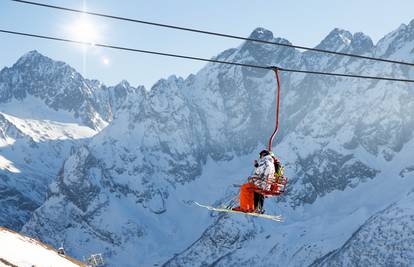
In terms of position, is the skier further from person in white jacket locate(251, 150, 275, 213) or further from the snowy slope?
the snowy slope

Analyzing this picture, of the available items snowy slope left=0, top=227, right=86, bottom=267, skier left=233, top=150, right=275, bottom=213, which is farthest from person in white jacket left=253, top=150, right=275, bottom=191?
snowy slope left=0, top=227, right=86, bottom=267

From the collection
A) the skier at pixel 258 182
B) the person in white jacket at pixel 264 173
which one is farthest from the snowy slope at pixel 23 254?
the person in white jacket at pixel 264 173

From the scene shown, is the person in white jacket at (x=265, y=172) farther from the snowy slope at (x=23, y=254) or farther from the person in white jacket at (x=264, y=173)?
the snowy slope at (x=23, y=254)

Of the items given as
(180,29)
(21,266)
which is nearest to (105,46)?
(180,29)

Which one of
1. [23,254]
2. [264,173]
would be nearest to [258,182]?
[264,173]

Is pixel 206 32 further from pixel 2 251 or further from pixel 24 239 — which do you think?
pixel 24 239

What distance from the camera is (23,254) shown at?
29.0m

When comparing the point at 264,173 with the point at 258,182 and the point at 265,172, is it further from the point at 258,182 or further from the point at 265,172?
the point at 258,182

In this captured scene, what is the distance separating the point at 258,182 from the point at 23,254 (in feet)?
38.2

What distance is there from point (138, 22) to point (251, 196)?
938 centimetres

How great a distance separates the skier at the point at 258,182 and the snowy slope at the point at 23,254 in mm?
→ 9685

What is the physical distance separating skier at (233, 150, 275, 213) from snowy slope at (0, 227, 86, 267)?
31.8 feet

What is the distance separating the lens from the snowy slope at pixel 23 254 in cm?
2717

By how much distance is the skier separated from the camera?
25156 millimetres
